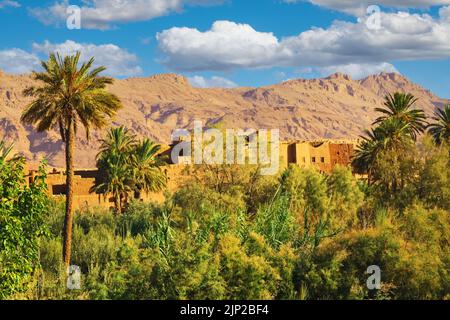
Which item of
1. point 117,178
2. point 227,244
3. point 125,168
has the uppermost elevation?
point 125,168

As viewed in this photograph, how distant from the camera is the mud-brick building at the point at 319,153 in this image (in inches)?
2771

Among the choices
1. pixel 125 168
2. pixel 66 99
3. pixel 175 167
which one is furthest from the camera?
pixel 175 167

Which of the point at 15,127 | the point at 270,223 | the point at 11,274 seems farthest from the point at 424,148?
the point at 15,127

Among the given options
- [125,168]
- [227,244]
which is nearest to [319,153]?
[125,168]

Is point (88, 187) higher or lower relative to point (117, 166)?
lower

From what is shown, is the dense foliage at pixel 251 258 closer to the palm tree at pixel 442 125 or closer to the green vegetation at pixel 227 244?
the green vegetation at pixel 227 244

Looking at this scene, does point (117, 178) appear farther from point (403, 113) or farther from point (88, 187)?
point (403, 113)

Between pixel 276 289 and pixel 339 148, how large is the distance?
2338 inches

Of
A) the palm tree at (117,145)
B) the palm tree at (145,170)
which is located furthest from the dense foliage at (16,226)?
the palm tree at (117,145)

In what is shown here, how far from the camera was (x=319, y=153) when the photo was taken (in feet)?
245

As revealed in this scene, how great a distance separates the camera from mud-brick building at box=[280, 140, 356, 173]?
2771 inches

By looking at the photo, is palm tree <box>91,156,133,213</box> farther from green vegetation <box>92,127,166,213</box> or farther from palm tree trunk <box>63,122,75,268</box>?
palm tree trunk <box>63,122,75,268</box>

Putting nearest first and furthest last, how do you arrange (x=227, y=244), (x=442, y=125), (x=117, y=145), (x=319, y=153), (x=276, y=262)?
(x=227, y=244), (x=276, y=262), (x=442, y=125), (x=117, y=145), (x=319, y=153)
